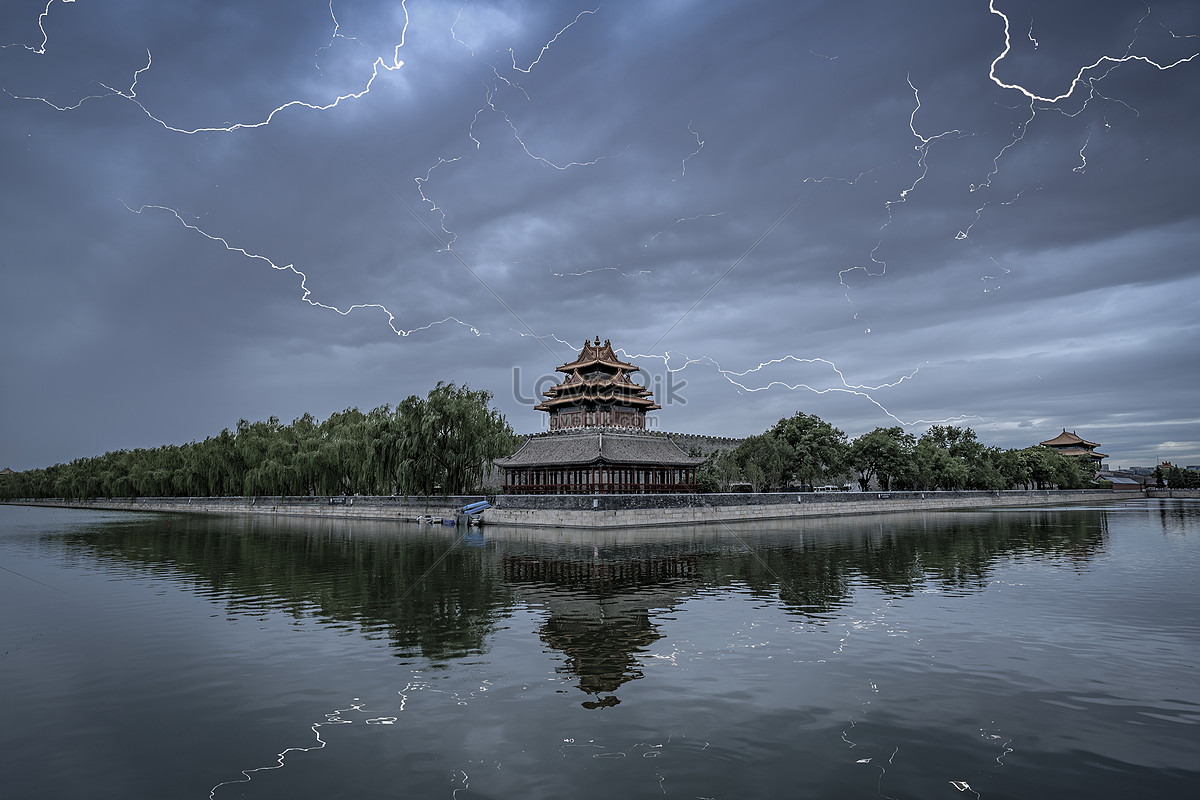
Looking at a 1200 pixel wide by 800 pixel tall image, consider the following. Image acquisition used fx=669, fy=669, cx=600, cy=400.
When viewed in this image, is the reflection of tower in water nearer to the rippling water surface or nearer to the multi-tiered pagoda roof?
the rippling water surface

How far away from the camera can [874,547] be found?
30438 millimetres

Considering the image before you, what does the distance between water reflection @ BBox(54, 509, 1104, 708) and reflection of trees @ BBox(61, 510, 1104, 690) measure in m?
0.07

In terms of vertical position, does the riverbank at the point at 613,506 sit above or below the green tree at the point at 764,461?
below

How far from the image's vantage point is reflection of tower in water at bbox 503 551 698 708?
1083 centimetres

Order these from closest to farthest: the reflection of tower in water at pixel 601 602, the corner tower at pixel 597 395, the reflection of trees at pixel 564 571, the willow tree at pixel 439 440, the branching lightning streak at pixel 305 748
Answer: the branching lightning streak at pixel 305 748 < the reflection of tower in water at pixel 601 602 < the reflection of trees at pixel 564 571 < the willow tree at pixel 439 440 < the corner tower at pixel 597 395

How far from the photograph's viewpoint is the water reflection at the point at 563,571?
13.5 metres

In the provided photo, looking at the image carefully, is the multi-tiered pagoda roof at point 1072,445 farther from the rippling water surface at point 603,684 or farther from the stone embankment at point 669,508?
the rippling water surface at point 603,684

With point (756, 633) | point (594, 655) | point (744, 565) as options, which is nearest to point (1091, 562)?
point (744, 565)

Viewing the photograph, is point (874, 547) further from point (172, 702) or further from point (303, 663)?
point (172, 702)

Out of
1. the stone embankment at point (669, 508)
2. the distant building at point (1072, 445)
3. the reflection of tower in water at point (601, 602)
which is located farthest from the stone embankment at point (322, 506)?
the distant building at point (1072, 445)

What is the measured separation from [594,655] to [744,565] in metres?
→ 13.2

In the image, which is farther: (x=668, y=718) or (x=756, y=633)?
(x=756, y=633)

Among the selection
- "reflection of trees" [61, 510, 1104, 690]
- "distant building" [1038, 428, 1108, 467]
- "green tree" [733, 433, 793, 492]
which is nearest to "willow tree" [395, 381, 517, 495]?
"reflection of trees" [61, 510, 1104, 690]

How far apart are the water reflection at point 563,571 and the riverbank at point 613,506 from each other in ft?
8.56
